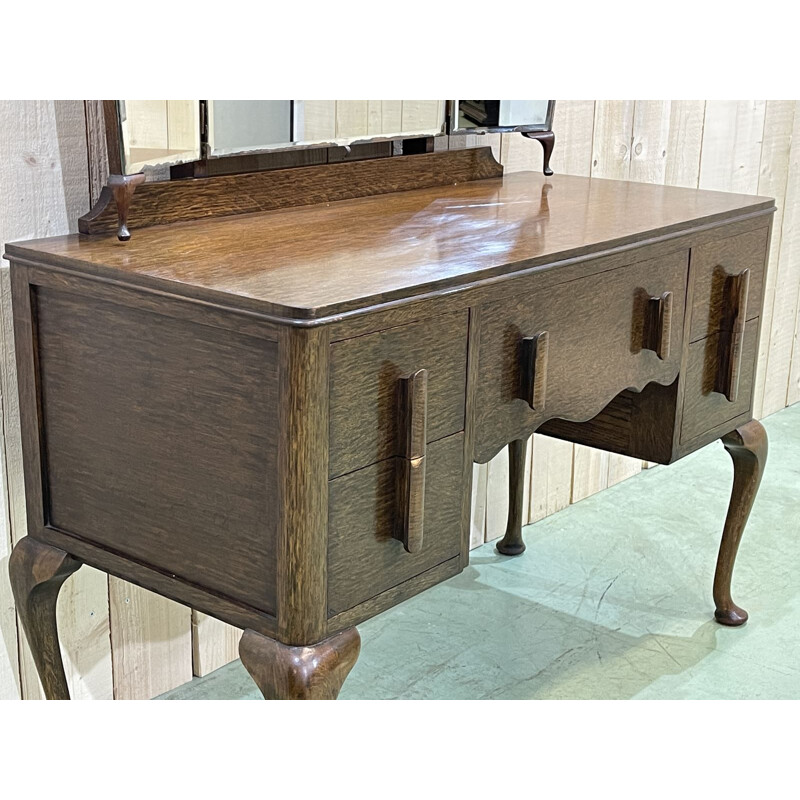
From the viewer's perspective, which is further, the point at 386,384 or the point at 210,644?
the point at 210,644

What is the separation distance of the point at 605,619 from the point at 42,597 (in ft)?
3.70

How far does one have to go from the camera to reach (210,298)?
129cm

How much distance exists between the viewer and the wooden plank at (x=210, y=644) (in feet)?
6.59

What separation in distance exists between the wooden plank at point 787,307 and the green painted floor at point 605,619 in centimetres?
70

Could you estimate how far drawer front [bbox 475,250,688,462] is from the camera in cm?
151

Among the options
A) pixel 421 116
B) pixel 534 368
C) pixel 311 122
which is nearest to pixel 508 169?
pixel 421 116

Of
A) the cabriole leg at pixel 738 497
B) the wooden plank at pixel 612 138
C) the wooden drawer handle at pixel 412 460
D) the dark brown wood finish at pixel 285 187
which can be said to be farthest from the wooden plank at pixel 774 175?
the wooden drawer handle at pixel 412 460

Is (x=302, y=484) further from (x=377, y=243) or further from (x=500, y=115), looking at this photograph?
(x=500, y=115)

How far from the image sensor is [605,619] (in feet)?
7.59

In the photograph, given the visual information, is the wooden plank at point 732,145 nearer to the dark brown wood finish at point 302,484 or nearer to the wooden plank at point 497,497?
the wooden plank at point 497,497

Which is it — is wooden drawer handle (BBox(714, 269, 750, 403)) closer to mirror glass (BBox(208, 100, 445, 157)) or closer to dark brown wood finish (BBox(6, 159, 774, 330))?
dark brown wood finish (BBox(6, 159, 774, 330))

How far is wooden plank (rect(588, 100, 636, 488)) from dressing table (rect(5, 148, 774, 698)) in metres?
0.81

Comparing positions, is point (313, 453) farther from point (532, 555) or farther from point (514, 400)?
point (532, 555)
